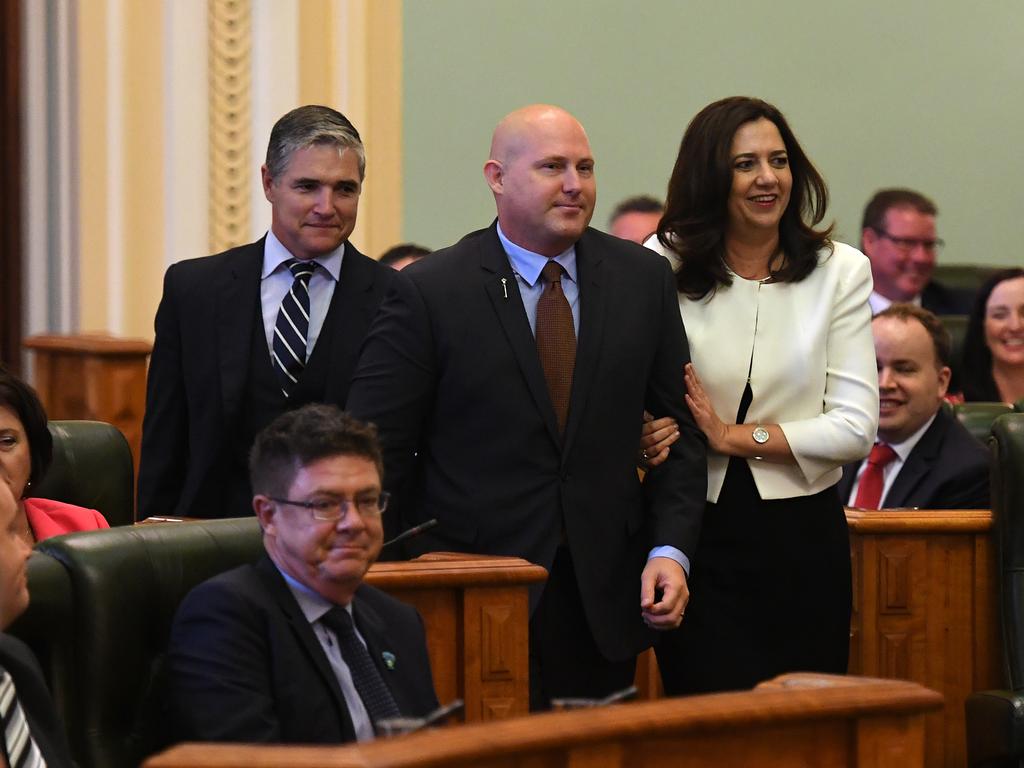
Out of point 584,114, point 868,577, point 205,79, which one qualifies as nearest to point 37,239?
point 205,79

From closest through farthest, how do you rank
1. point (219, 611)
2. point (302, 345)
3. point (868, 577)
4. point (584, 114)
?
point (219, 611) → point (302, 345) → point (868, 577) → point (584, 114)

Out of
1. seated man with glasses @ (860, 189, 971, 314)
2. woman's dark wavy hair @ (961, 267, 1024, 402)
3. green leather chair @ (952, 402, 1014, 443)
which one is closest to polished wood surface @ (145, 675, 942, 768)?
green leather chair @ (952, 402, 1014, 443)

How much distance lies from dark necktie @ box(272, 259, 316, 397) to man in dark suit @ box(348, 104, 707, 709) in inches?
16.0

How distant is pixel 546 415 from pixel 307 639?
0.73 m

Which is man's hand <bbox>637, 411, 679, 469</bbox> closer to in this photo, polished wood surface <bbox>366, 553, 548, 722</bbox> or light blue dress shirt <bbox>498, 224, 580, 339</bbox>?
light blue dress shirt <bbox>498, 224, 580, 339</bbox>

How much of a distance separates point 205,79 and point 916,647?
3690mm

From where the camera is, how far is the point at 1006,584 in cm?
389

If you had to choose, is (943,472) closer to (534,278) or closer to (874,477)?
(874,477)

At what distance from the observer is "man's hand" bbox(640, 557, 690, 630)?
310 centimetres

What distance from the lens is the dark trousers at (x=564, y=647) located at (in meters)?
3.17

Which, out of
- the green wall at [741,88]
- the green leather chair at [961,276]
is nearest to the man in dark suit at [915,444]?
the green leather chair at [961,276]

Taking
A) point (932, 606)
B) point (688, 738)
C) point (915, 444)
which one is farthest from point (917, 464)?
point (688, 738)

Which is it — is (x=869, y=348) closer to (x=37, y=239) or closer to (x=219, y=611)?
(x=219, y=611)

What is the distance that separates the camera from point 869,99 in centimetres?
813
